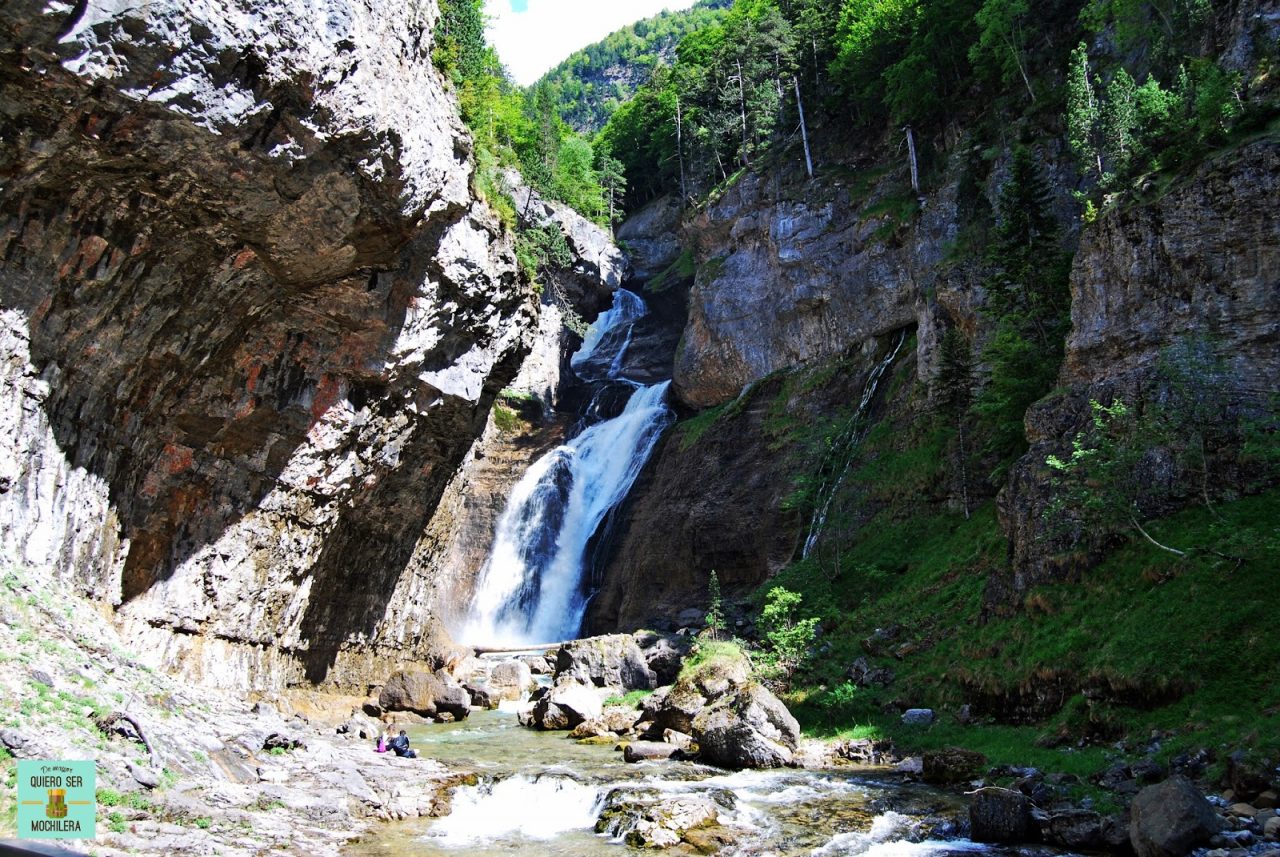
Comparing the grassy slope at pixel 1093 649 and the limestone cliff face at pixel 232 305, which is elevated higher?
the limestone cliff face at pixel 232 305

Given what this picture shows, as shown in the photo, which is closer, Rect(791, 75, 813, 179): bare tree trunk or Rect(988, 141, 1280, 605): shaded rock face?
Rect(988, 141, 1280, 605): shaded rock face

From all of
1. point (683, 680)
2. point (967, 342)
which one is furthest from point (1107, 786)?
point (967, 342)

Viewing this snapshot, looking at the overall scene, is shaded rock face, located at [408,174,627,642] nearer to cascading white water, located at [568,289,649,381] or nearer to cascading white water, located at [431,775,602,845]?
cascading white water, located at [568,289,649,381]

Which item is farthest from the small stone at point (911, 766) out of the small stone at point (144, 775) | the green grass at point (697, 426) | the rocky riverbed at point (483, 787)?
the green grass at point (697, 426)

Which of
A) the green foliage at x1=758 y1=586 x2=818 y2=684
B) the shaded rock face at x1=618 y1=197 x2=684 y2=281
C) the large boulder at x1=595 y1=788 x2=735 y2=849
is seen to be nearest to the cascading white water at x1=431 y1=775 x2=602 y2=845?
the large boulder at x1=595 y1=788 x2=735 y2=849

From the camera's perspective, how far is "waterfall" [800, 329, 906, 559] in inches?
1385

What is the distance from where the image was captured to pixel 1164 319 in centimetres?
2102

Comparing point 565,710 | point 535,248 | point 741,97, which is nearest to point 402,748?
point 565,710

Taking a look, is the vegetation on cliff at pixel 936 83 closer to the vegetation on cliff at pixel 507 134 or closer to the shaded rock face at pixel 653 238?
the shaded rock face at pixel 653 238

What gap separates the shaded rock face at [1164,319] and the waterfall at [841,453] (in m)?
12.3

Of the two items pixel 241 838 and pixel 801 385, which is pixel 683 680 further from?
pixel 801 385

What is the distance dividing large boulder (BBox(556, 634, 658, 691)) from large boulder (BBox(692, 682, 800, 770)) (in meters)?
9.09

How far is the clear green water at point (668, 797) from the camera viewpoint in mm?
12477

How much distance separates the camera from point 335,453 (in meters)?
22.7
